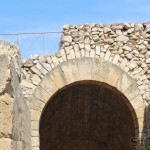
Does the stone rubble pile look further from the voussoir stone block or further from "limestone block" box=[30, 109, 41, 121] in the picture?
"limestone block" box=[30, 109, 41, 121]

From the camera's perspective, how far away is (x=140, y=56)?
434 inches

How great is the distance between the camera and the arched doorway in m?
13.5

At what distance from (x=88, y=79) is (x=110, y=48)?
943mm

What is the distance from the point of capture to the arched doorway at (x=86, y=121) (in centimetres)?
1352

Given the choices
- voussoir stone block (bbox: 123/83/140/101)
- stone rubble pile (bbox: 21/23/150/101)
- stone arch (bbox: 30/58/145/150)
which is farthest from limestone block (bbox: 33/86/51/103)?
voussoir stone block (bbox: 123/83/140/101)

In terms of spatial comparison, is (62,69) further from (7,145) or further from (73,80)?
(7,145)

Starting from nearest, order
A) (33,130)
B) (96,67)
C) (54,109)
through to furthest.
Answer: (33,130)
(96,67)
(54,109)

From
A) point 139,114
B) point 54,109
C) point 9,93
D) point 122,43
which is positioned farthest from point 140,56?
point 9,93

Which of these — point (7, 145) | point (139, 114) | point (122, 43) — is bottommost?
point (7, 145)

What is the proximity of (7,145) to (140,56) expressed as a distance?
27.2 ft

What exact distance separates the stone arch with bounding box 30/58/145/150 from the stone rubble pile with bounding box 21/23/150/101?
0.13 m

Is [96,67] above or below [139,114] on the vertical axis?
above

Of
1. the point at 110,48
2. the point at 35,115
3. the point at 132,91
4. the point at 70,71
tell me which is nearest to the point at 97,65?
the point at 110,48

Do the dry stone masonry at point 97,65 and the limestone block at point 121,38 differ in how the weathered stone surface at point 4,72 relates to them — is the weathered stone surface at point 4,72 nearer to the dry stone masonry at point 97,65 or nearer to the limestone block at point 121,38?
the dry stone masonry at point 97,65
